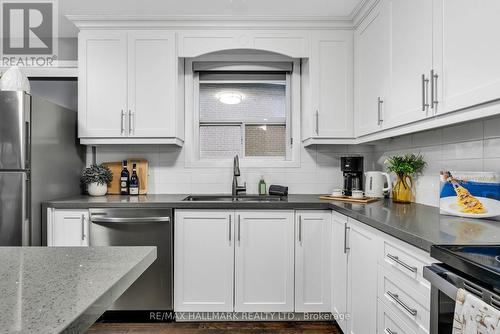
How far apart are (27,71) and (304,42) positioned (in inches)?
100

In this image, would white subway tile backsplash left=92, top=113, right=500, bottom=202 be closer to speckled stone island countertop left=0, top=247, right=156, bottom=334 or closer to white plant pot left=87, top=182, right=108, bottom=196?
white plant pot left=87, top=182, right=108, bottom=196

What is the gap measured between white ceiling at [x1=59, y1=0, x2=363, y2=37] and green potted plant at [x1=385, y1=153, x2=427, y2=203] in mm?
1223

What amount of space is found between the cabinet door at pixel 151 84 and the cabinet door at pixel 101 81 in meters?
0.07

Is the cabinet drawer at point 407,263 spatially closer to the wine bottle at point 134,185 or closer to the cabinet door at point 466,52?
the cabinet door at point 466,52

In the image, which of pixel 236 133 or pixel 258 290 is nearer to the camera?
pixel 258 290

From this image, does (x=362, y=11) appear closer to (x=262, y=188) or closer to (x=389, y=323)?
(x=262, y=188)

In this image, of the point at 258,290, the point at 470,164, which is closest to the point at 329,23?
the point at 470,164

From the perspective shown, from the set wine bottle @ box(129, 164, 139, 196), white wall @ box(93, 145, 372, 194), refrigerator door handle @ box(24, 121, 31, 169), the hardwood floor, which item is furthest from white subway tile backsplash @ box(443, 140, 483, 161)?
refrigerator door handle @ box(24, 121, 31, 169)

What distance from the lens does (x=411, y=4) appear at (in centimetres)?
166

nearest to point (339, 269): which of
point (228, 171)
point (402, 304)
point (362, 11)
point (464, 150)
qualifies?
point (402, 304)

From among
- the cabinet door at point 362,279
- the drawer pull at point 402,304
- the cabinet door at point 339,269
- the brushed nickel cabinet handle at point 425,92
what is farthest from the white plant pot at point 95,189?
the brushed nickel cabinet handle at point 425,92

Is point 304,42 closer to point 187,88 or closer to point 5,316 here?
point 187,88

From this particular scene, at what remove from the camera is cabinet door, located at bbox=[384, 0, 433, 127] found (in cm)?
153

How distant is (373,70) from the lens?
2.16 meters
